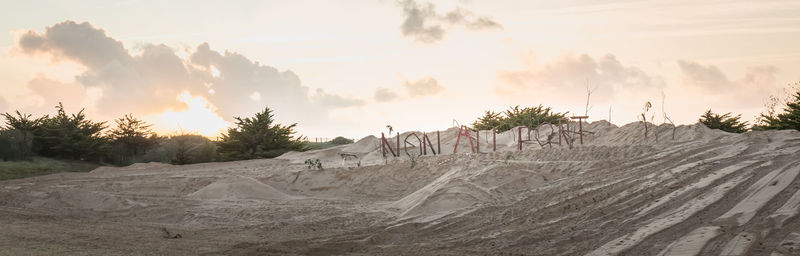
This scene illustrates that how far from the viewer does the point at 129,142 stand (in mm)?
27797

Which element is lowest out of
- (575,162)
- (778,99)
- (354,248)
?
(354,248)

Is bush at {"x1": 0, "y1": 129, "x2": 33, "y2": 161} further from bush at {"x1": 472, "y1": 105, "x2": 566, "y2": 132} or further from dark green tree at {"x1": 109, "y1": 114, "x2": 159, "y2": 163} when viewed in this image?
bush at {"x1": 472, "y1": 105, "x2": 566, "y2": 132}

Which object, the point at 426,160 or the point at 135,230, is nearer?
the point at 135,230

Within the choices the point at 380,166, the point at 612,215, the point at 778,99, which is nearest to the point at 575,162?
the point at 612,215

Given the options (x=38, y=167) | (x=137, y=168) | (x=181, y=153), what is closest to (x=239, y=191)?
(x=137, y=168)

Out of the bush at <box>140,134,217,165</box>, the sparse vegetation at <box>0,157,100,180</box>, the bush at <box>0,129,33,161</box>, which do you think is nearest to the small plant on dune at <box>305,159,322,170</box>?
the bush at <box>140,134,217,165</box>

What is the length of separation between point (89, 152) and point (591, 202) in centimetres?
2302

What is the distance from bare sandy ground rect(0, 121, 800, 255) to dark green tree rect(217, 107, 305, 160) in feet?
30.0

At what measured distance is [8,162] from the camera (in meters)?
21.5

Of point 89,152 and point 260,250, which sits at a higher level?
point 89,152

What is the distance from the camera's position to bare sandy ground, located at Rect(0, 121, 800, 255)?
7688 mm

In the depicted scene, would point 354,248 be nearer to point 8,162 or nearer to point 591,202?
point 591,202

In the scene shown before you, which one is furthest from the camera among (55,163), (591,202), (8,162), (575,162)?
(55,163)

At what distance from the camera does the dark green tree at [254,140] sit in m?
26.4
